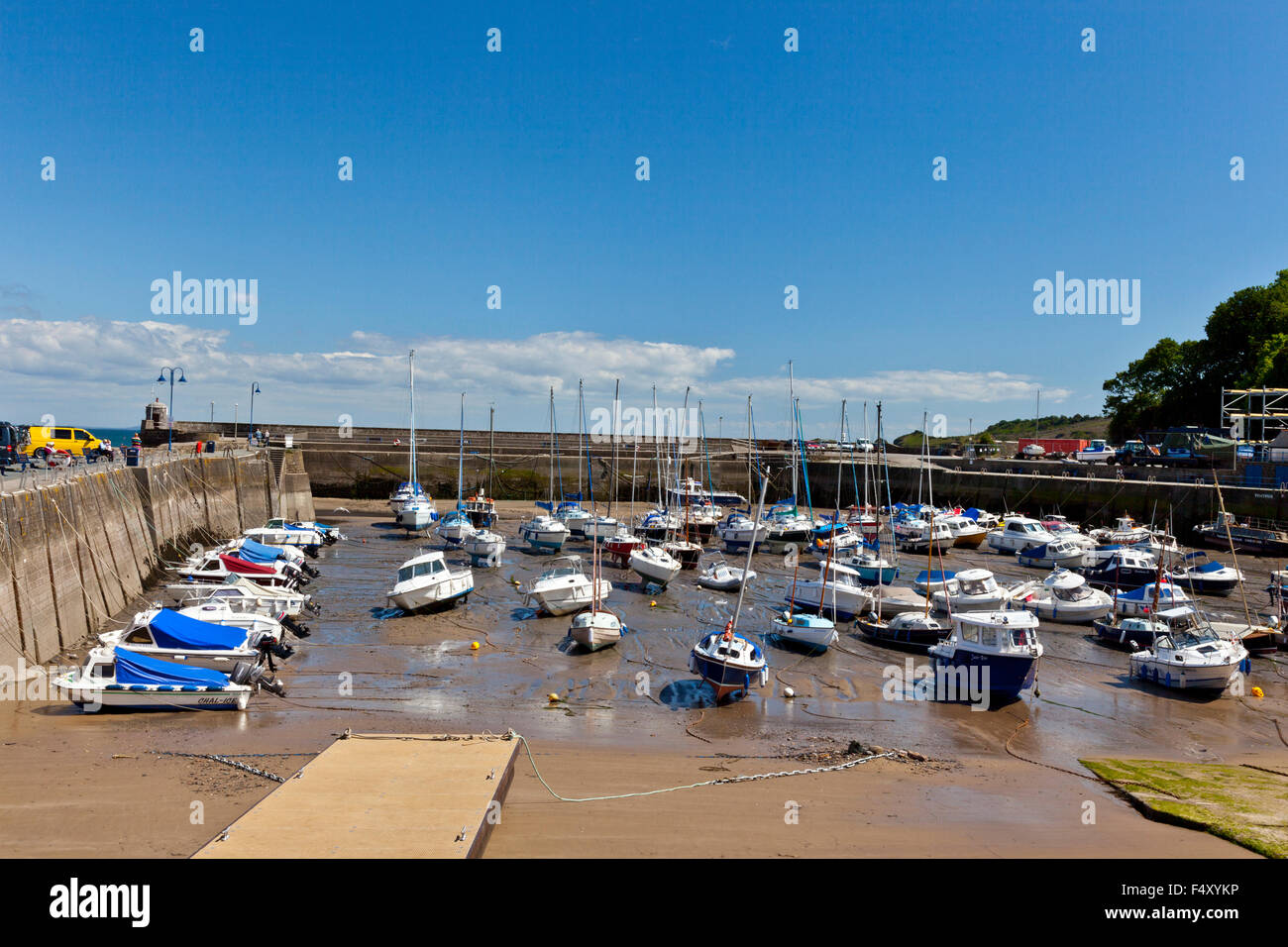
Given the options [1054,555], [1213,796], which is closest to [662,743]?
[1213,796]

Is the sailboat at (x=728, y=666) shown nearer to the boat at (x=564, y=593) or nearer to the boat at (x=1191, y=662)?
the boat at (x=564, y=593)

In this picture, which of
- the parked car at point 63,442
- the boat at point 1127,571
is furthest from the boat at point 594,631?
the parked car at point 63,442

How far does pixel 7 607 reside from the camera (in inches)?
718

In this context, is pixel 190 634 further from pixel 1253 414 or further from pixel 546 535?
pixel 1253 414

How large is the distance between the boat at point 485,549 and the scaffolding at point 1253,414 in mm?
50754

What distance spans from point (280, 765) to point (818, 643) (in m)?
15.4

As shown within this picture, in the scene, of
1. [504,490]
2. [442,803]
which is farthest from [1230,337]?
[442,803]

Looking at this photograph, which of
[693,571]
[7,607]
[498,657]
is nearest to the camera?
[7,607]

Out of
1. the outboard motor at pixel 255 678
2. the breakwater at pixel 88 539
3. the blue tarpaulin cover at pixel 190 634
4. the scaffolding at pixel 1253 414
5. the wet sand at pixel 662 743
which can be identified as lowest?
the wet sand at pixel 662 743

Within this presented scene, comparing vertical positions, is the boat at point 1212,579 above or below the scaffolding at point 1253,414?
below

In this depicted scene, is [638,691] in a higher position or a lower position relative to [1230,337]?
lower

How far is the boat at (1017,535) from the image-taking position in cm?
4581

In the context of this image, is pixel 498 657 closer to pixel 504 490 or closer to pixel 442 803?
pixel 442 803

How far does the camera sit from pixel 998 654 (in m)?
20.1
